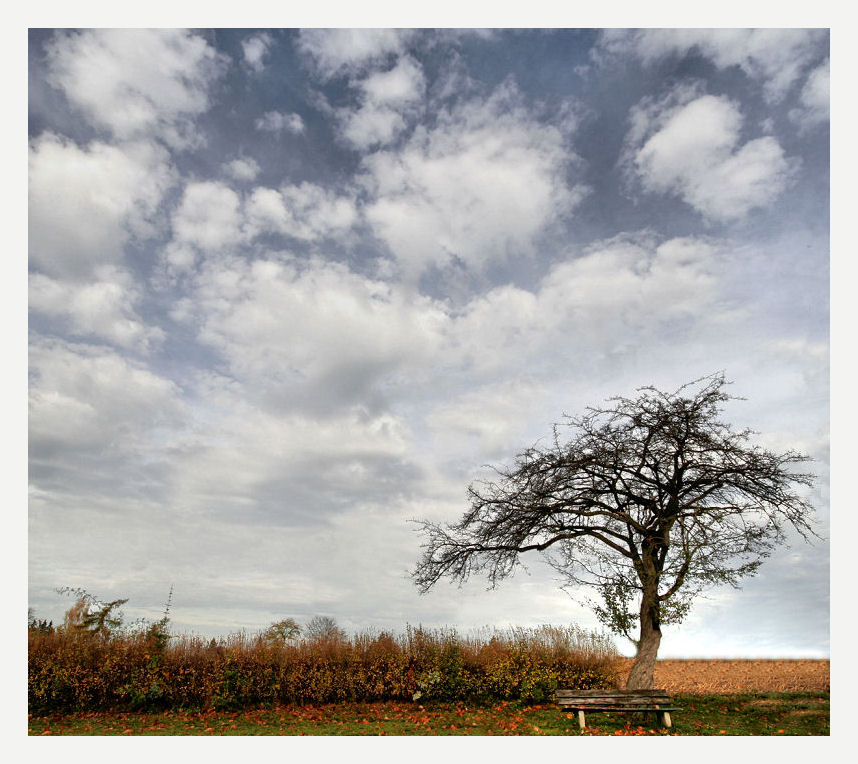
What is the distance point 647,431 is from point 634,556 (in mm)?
3081

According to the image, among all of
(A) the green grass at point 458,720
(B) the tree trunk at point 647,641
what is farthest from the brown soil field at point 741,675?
(B) the tree trunk at point 647,641

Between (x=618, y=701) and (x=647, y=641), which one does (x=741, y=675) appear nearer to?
(x=647, y=641)

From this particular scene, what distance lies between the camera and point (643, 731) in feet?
39.9

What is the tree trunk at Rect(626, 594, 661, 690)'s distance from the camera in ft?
45.1

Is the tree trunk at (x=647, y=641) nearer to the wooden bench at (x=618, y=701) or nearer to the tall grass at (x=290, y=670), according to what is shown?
the wooden bench at (x=618, y=701)

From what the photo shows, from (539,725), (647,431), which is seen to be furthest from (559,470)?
(539,725)

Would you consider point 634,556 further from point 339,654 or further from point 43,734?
point 43,734

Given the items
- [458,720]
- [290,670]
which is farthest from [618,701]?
[290,670]

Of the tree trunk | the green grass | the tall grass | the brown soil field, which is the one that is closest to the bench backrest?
the green grass

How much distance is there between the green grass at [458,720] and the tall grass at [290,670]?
1.56 feet

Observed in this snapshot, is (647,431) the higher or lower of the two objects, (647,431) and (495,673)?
the higher

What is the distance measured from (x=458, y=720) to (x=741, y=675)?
12.7 m

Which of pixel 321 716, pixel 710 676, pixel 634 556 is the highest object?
pixel 634 556

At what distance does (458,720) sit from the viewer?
13.9 m
